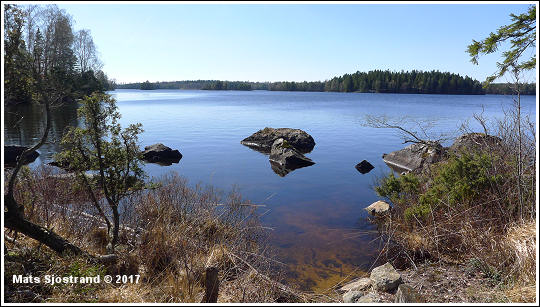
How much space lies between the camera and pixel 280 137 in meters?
30.8

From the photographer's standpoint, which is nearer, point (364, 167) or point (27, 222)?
point (27, 222)

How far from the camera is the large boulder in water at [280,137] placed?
1170 inches

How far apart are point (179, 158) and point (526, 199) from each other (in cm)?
2135

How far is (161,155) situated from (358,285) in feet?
63.5

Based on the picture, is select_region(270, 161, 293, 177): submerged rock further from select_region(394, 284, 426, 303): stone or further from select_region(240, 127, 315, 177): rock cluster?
select_region(394, 284, 426, 303): stone

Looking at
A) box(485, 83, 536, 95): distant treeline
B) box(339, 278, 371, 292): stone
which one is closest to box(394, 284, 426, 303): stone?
box(339, 278, 371, 292): stone

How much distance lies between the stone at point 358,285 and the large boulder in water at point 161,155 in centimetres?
1791

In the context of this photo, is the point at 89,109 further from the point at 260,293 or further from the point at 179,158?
the point at 179,158

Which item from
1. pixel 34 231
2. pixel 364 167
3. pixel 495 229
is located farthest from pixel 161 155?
pixel 495 229

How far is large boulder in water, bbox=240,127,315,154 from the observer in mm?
29719

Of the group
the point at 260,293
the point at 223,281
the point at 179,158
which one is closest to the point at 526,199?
the point at 260,293

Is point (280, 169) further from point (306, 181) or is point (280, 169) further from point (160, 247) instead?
point (160, 247)

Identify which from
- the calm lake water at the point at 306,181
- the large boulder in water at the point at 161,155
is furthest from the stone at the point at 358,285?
the large boulder in water at the point at 161,155

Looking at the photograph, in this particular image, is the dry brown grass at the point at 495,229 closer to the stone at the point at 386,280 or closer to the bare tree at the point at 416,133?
the stone at the point at 386,280
